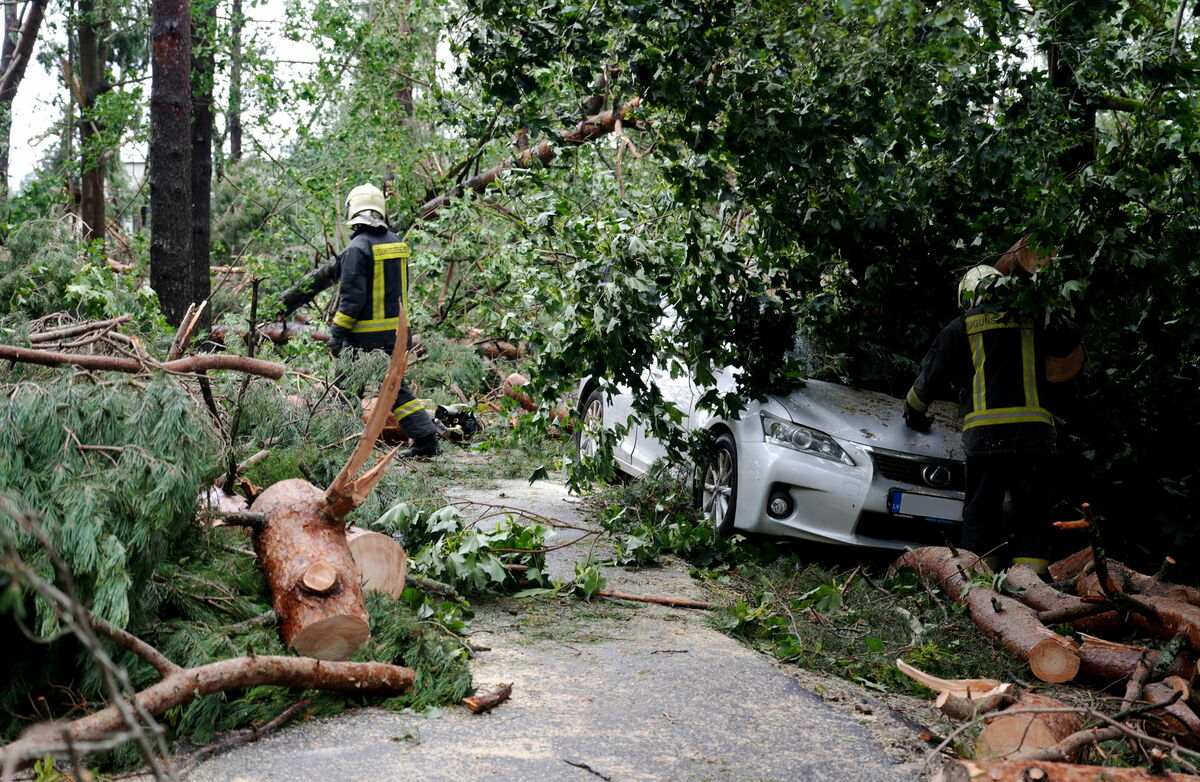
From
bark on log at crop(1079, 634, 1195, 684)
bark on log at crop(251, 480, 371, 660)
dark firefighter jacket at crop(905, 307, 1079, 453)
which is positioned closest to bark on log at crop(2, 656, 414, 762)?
bark on log at crop(251, 480, 371, 660)

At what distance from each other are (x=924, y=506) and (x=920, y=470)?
0.73 feet

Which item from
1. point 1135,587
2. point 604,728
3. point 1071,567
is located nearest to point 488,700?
point 604,728

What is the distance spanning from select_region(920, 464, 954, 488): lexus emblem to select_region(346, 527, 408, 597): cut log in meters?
3.29

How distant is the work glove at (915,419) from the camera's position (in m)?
6.70

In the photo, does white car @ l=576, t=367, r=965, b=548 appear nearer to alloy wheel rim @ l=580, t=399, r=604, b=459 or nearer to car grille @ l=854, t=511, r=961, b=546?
car grille @ l=854, t=511, r=961, b=546

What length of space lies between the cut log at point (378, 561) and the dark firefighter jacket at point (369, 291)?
4.14 meters

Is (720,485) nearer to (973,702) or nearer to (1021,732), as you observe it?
(973,702)

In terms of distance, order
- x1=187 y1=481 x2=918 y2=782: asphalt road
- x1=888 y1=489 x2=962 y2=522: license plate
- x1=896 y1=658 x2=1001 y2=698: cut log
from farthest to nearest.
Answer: x1=888 y1=489 x2=962 y2=522: license plate → x1=896 y1=658 x2=1001 y2=698: cut log → x1=187 y1=481 x2=918 y2=782: asphalt road

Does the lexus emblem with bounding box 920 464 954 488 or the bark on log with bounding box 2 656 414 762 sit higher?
the lexus emblem with bounding box 920 464 954 488

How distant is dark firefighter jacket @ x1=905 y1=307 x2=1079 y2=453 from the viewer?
19.6 ft

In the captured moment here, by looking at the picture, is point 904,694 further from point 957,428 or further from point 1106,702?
point 957,428

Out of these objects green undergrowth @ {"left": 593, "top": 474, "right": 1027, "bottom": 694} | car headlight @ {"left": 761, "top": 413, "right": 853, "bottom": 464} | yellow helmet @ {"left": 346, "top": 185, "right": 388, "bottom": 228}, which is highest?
yellow helmet @ {"left": 346, "top": 185, "right": 388, "bottom": 228}

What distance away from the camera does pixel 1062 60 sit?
5.66 metres

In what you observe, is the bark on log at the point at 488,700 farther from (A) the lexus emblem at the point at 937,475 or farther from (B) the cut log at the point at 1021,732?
(A) the lexus emblem at the point at 937,475
